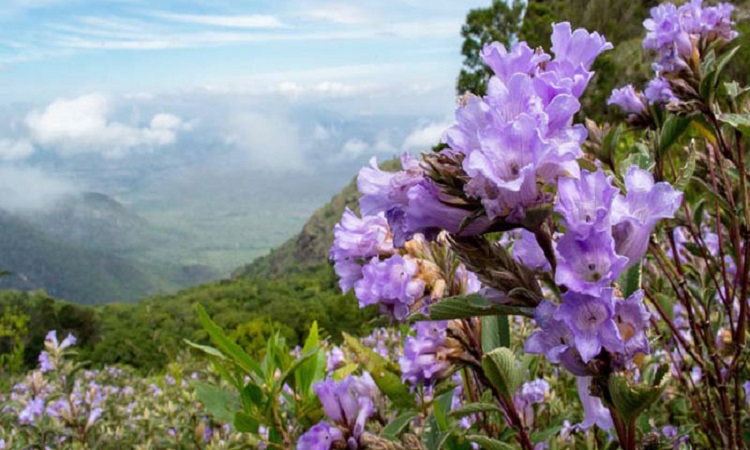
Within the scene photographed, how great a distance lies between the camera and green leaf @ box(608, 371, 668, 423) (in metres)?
0.70

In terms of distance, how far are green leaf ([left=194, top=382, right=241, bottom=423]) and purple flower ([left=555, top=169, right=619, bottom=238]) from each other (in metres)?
1.03

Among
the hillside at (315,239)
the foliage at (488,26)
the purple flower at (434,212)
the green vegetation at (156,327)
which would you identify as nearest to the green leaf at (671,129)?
the purple flower at (434,212)

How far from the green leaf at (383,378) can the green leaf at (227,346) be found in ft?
0.73

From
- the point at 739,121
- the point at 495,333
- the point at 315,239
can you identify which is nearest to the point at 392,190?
the point at 495,333

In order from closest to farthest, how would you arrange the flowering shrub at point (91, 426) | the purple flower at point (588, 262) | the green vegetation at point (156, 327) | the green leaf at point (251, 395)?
the purple flower at point (588, 262), the green leaf at point (251, 395), the flowering shrub at point (91, 426), the green vegetation at point (156, 327)

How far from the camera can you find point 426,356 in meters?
1.25

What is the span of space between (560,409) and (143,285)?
187504 millimetres

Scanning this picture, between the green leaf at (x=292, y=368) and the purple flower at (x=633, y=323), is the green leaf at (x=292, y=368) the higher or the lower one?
the lower one

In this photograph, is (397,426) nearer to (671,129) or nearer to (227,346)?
(227,346)

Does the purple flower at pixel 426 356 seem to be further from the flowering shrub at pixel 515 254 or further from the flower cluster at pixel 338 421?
the flower cluster at pixel 338 421

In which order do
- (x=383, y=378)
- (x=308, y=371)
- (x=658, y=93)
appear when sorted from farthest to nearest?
1. (x=658, y=93)
2. (x=308, y=371)
3. (x=383, y=378)

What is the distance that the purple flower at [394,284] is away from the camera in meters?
1.24

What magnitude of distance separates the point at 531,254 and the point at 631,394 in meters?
0.21

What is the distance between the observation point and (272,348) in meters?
1.53
